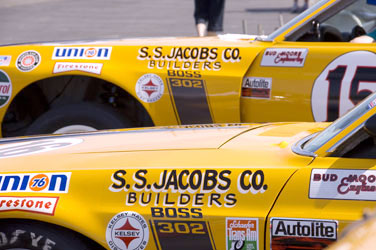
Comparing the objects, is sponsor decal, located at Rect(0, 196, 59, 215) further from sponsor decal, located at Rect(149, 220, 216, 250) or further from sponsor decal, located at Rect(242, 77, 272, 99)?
sponsor decal, located at Rect(242, 77, 272, 99)

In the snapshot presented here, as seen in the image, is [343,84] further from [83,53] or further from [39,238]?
[39,238]

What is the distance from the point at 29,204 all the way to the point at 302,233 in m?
1.06

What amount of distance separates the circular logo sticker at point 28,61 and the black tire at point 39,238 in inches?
102

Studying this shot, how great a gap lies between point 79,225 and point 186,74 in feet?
8.00

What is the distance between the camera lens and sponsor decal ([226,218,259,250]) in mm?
2955

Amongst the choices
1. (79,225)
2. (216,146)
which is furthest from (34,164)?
(216,146)

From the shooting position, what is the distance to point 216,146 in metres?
3.38

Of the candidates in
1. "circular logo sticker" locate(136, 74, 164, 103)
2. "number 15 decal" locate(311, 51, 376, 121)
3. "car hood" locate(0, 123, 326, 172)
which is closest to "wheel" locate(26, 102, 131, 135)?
"circular logo sticker" locate(136, 74, 164, 103)

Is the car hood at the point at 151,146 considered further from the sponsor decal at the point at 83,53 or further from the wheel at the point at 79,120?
the sponsor decal at the point at 83,53

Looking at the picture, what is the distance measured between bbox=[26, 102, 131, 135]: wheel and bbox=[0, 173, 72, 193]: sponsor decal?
2.23m

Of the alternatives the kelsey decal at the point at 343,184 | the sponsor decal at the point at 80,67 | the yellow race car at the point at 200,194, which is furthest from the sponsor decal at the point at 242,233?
the sponsor decal at the point at 80,67

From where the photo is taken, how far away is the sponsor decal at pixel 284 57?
17.3 ft

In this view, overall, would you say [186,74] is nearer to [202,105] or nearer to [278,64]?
[202,105]

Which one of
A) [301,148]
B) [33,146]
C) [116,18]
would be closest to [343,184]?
[301,148]
